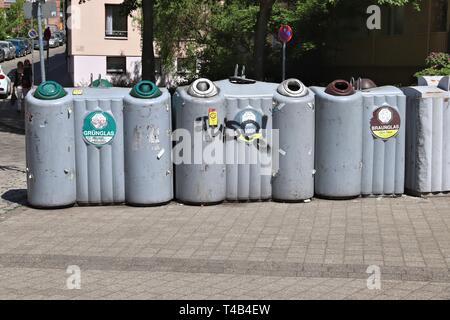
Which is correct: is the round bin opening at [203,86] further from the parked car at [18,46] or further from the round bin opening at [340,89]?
the parked car at [18,46]

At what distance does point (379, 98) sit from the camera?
8.80 metres

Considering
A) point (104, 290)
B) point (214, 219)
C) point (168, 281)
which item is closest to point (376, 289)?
point (168, 281)

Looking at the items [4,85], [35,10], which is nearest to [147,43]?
[35,10]

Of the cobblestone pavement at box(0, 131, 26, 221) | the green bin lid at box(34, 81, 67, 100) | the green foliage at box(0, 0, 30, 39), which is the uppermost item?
the green foliage at box(0, 0, 30, 39)

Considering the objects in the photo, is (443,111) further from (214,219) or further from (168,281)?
(168,281)

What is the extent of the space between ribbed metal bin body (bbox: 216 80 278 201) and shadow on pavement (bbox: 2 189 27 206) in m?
2.84

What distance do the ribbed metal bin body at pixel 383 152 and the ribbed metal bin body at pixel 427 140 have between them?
0.13 meters

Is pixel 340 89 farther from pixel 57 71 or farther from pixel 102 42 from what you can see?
pixel 57 71

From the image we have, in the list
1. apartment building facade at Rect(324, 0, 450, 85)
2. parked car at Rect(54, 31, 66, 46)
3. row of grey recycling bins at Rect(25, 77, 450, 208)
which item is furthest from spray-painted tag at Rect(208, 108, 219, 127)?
parked car at Rect(54, 31, 66, 46)

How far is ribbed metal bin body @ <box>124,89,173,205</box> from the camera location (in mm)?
8414

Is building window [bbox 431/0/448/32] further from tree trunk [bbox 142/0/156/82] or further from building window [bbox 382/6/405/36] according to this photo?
tree trunk [bbox 142/0/156/82]

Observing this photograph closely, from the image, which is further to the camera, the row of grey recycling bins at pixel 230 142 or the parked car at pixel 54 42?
the parked car at pixel 54 42

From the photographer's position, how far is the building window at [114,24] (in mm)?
39219

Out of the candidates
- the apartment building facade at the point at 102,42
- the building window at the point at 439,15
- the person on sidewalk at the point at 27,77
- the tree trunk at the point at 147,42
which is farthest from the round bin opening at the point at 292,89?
the apartment building facade at the point at 102,42
